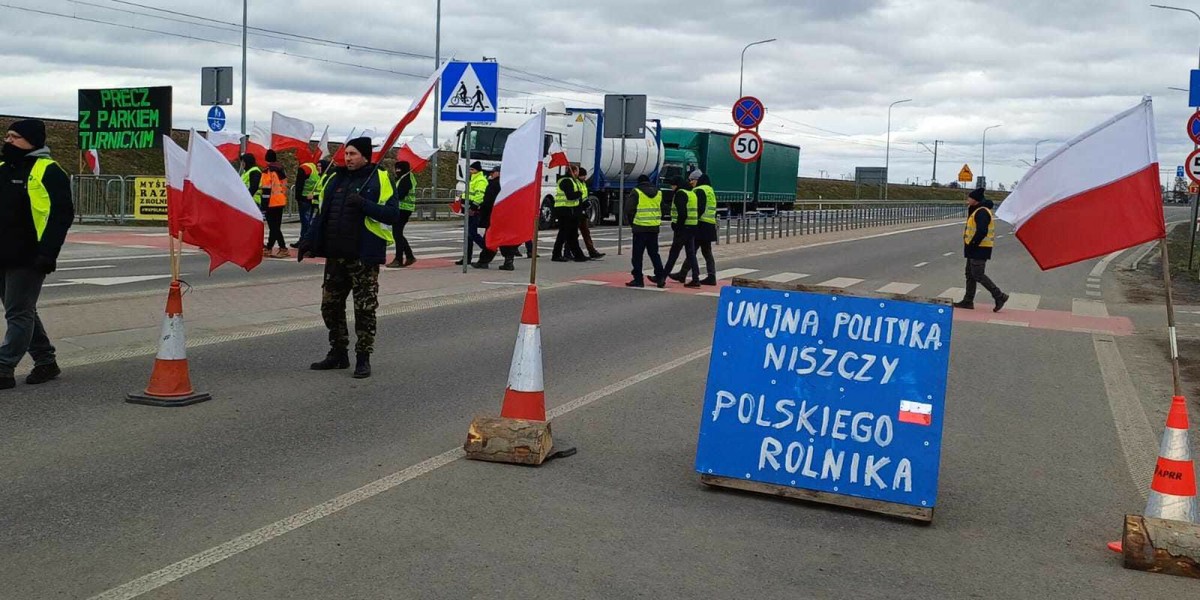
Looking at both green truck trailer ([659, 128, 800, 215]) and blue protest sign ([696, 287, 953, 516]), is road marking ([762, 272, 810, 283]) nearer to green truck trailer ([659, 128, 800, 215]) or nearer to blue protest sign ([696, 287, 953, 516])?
blue protest sign ([696, 287, 953, 516])

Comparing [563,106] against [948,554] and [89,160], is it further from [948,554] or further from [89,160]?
[948,554]

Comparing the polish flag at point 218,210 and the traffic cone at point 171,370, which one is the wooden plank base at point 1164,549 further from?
the polish flag at point 218,210

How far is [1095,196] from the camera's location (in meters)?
5.99

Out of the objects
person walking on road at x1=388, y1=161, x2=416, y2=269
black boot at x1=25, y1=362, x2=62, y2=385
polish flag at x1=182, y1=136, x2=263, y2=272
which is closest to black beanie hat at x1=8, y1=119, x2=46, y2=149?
polish flag at x1=182, y1=136, x2=263, y2=272

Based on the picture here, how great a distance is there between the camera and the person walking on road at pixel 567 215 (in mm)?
21688

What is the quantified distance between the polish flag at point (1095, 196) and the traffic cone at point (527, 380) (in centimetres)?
265

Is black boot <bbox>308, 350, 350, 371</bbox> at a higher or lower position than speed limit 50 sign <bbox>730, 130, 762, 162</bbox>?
lower

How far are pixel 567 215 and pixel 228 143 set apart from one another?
27.0ft

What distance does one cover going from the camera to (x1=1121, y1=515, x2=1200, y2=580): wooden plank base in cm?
509

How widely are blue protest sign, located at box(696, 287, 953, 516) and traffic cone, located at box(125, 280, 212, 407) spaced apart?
372 centimetres

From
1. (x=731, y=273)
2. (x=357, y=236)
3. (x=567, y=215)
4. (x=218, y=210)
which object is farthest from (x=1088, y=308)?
(x=218, y=210)

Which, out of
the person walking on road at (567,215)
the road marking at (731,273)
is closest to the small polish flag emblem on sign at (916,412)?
the road marking at (731,273)

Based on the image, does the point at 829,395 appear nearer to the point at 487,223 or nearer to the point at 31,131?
the point at 31,131

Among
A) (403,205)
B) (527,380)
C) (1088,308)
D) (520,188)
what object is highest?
(520,188)
